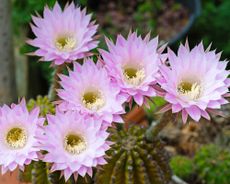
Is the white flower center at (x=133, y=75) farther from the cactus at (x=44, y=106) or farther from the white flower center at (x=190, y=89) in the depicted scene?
the cactus at (x=44, y=106)

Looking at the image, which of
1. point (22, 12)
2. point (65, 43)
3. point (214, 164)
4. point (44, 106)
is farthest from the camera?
point (22, 12)

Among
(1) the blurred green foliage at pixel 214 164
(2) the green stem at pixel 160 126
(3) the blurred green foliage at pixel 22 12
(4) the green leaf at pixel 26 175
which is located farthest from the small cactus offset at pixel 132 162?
(3) the blurred green foliage at pixel 22 12

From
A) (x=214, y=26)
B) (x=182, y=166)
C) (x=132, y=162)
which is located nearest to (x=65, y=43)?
(x=132, y=162)

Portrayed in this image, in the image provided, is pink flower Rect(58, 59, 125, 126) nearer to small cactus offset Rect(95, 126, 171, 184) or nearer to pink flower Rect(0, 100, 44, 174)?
pink flower Rect(0, 100, 44, 174)

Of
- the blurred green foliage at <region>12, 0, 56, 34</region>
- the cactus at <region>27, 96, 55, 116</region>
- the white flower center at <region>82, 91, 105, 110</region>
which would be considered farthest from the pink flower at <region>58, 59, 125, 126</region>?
the blurred green foliage at <region>12, 0, 56, 34</region>

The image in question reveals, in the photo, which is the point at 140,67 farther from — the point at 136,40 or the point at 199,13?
the point at 199,13

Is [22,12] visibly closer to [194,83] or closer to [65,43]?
[65,43]
